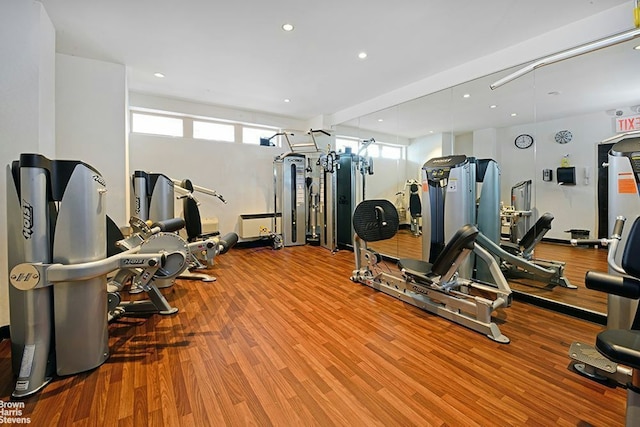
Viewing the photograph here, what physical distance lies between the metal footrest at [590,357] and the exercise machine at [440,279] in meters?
0.41

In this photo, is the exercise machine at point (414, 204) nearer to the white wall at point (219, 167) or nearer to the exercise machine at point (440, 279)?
the exercise machine at point (440, 279)

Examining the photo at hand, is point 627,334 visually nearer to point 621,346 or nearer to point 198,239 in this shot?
point 621,346

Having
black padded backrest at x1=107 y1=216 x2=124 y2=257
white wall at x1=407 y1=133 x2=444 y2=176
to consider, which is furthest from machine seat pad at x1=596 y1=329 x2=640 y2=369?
white wall at x1=407 y1=133 x2=444 y2=176

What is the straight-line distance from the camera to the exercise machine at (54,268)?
5.37 ft

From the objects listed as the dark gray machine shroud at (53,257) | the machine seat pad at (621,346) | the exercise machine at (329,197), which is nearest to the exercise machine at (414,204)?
the exercise machine at (329,197)

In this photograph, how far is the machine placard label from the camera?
1.87 meters

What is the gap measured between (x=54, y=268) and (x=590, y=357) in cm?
358

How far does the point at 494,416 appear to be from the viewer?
1.46 metres

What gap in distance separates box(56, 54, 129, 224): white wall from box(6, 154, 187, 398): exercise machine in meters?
2.20

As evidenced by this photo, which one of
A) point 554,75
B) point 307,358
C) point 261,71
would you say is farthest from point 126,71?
point 554,75

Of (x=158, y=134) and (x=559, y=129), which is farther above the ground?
(x=158, y=134)

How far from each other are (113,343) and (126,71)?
3741 mm

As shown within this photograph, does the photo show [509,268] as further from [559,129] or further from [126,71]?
[126,71]

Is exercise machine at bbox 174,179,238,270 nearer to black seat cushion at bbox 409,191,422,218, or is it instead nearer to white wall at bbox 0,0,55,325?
white wall at bbox 0,0,55,325
